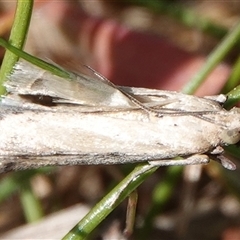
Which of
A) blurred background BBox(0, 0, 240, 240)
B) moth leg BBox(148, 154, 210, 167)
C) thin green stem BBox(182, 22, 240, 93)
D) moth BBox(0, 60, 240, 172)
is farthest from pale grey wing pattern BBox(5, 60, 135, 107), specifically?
blurred background BBox(0, 0, 240, 240)

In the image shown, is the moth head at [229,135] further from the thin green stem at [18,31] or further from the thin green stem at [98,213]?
the thin green stem at [18,31]

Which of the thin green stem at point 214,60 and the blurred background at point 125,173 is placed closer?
the thin green stem at point 214,60

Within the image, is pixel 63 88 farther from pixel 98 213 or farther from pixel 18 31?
pixel 98 213

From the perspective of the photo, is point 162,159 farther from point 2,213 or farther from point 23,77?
point 2,213

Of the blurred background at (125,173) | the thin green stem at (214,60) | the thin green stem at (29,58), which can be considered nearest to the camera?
the thin green stem at (29,58)

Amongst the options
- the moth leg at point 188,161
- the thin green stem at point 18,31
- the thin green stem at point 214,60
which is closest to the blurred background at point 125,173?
the thin green stem at point 214,60

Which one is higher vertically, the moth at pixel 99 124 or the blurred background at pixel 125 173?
the moth at pixel 99 124

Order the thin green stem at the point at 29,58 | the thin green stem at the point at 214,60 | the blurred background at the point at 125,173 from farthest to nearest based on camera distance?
1. the blurred background at the point at 125,173
2. the thin green stem at the point at 214,60
3. the thin green stem at the point at 29,58

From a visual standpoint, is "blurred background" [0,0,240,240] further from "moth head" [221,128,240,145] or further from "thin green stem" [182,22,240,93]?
"moth head" [221,128,240,145]

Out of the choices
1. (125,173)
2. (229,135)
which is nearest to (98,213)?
(229,135)
